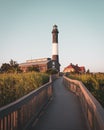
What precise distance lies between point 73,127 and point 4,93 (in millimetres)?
5355

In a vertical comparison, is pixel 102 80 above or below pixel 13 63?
below

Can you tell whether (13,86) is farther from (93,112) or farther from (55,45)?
(55,45)

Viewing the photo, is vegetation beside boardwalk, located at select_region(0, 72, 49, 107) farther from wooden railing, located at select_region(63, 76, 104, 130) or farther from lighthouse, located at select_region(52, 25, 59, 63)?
lighthouse, located at select_region(52, 25, 59, 63)

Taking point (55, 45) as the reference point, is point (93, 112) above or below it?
below

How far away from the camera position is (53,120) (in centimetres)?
778

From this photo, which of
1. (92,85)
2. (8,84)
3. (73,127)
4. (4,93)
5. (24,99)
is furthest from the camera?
(92,85)

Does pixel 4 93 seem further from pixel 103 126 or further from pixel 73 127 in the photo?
pixel 103 126

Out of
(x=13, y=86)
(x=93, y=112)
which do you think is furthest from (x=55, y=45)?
(x=93, y=112)

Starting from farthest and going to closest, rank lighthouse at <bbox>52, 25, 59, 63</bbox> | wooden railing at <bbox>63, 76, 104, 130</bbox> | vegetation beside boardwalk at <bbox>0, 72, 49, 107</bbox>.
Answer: lighthouse at <bbox>52, 25, 59, 63</bbox>, vegetation beside boardwalk at <bbox>0, 72, 49, 107</bbox>, wooden railing at <bbox>63, 76, 104, 130</bbox>

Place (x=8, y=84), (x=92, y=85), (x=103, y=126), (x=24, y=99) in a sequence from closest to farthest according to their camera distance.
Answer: (x=103, y=126)
(x=24, y=99)
(x=8, y=84)
(x=92, y=85)

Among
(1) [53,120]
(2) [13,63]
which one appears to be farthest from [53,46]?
(1) [53,120]

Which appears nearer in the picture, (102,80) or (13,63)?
(102,80)

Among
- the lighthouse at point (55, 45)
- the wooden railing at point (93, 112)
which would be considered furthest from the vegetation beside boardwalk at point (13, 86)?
the lighthouse at point (55, 45)

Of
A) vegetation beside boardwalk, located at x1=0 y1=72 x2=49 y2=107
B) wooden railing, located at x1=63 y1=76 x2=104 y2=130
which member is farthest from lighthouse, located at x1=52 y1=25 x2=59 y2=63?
wooden railing, located at x1=63 y1=76 x2=104 y2=130
